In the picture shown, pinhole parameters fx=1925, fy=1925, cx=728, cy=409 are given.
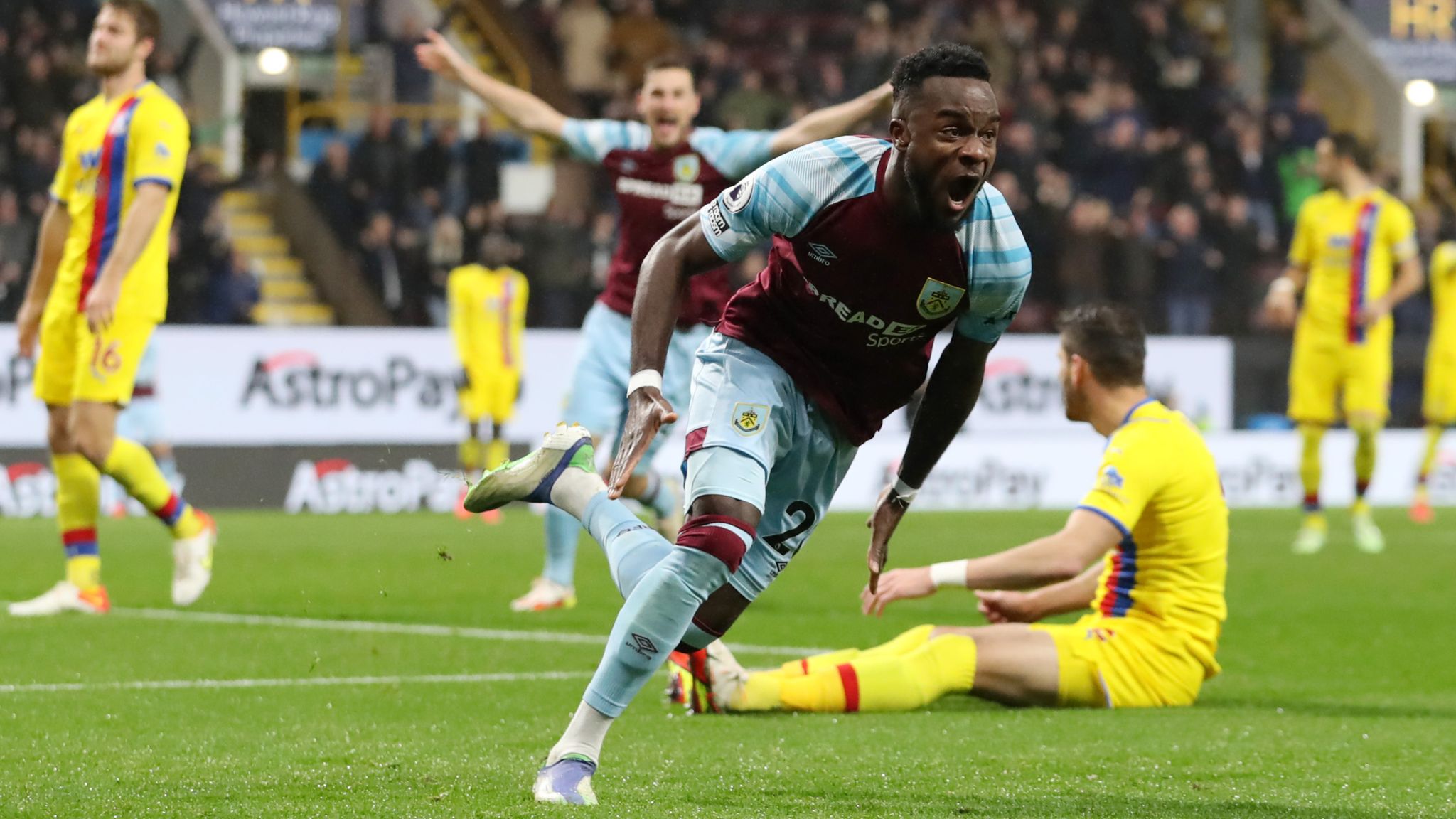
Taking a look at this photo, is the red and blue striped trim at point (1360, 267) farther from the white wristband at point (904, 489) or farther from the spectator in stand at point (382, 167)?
the spectator in stand at point (382, 167)

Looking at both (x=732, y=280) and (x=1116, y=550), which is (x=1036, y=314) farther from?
(x=1116, y=550)

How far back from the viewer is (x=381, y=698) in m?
5.93

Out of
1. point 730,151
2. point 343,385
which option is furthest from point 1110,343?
point 343,385

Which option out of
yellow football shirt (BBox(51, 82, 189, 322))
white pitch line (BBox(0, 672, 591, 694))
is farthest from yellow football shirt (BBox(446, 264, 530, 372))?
white pitch line (BBox(0, 672, 591, 694))

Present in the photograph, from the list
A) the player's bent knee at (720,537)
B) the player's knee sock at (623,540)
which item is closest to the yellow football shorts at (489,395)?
the player's knee sock at (623,540)

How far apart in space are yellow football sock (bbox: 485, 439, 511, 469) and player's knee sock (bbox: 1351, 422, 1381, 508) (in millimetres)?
7370

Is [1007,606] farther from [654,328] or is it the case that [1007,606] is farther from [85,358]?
[85,358]

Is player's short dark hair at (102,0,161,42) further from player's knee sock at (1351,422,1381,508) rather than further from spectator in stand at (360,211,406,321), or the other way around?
spectator in stand at (360,211,406,321)

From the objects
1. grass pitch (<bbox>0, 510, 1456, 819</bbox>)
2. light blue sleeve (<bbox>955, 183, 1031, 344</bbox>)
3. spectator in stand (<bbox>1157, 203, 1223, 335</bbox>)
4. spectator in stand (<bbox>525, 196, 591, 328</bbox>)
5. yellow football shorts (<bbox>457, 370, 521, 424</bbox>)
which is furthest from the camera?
spectator in stand (<bbox>1157, 203, 1223, 335</bbox>)

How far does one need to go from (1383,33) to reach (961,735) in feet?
69.3

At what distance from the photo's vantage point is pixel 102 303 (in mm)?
7527

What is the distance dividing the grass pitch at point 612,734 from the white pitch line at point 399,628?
0.09ft

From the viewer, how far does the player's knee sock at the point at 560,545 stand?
869 centimetres

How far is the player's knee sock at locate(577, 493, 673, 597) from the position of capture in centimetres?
449
